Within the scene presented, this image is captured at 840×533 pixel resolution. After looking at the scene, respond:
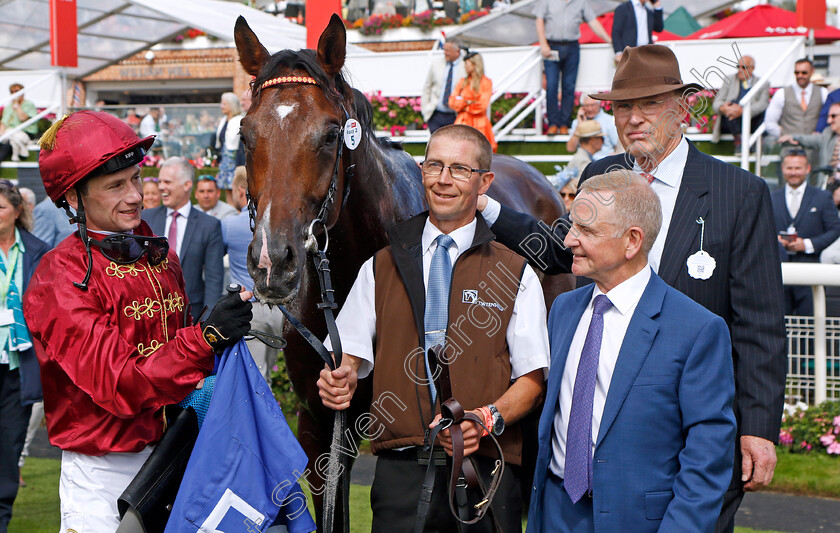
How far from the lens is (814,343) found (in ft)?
19.5

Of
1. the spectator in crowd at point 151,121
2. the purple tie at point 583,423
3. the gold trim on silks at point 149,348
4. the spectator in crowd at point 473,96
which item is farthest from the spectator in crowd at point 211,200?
the spectator in crowd at point 151,121

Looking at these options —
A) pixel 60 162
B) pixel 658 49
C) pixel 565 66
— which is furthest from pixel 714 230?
pixel 565 66

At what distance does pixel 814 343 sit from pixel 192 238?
177 inches

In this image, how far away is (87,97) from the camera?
2369 centimetres

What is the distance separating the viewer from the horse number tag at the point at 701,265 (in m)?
2.62

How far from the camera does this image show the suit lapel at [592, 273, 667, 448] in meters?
2.25

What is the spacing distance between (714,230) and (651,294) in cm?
46

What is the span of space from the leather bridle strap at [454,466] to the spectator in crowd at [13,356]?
2853mm

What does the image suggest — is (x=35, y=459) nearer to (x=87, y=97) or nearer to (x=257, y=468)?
(x=257, y=468)

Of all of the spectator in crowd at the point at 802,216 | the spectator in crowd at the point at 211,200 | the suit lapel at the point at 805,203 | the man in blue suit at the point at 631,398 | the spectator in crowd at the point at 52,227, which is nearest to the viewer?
the man in blue suit at the point at 631,398

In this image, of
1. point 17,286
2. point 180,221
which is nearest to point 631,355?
point 17,286

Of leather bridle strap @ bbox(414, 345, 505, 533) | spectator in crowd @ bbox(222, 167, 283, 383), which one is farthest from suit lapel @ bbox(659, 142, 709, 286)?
spectator in crowd @ bbox(222, 167, 283, 383)

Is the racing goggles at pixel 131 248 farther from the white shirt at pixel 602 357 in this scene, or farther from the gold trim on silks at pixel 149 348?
the white shirt at pixel 602 357

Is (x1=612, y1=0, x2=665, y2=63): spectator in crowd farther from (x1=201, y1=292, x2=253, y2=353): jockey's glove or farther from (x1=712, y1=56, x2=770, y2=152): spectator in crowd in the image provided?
(x1=201, y1=292, x2=253, y2=353): jockey's glove
